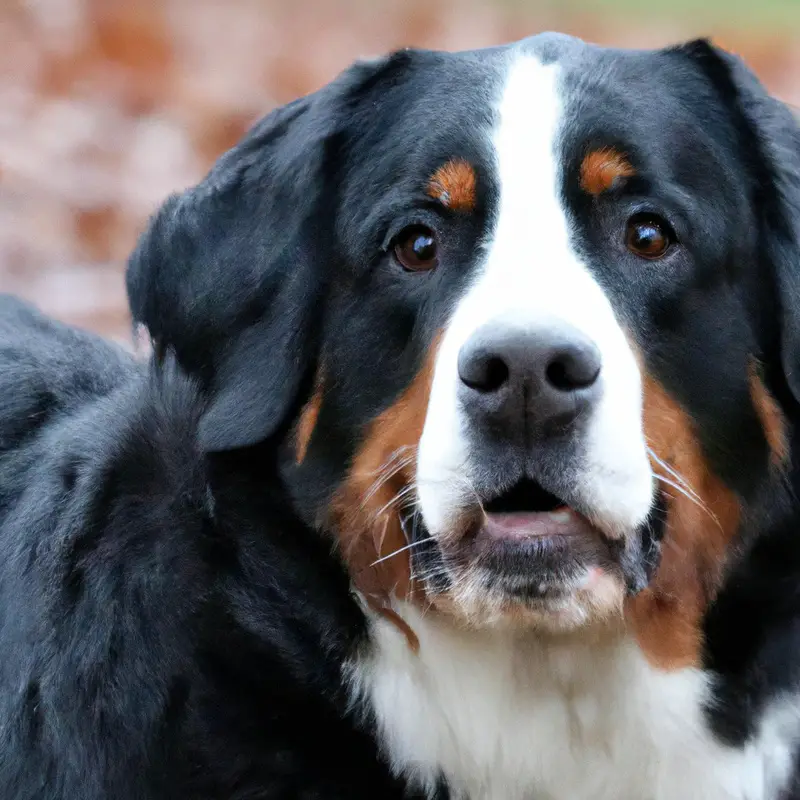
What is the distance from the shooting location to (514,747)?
2.59 m

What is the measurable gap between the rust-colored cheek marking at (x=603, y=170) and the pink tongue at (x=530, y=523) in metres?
0.61

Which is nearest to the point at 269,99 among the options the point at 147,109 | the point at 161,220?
the point at 147,109

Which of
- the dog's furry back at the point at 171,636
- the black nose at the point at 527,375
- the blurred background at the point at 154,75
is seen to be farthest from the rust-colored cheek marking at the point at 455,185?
the blurred background at the point at 154,75

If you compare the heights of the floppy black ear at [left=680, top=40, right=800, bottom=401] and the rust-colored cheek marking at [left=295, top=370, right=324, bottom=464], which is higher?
the floppy black ear at [left=680, top=40, right=800, bottom=401]

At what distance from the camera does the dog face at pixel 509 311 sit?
2.27 metres

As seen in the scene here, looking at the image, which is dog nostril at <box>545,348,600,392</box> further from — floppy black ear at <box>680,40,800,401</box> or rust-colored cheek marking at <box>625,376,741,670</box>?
floppy black ear at <box>680,40,800,401</box>

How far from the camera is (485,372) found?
2.16m

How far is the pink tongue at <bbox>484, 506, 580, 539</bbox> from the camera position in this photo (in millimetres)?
2314

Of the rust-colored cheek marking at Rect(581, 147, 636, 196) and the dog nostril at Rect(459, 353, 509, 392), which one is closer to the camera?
the dog nostril at Rect(459, 353, 509, 392)

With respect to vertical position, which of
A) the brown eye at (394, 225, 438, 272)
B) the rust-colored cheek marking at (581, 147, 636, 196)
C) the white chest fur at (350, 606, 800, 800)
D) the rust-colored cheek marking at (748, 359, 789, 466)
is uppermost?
the rust-colored cheek marking at (581, 147, 636, 196)

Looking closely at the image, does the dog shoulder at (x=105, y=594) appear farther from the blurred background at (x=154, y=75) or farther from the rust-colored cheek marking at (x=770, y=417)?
the blurred background at (x=154, y=75)

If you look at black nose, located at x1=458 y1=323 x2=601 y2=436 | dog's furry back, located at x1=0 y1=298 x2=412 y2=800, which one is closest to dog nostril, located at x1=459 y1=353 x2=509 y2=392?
black nose, located at x1=458 y1=323 x2=601 y2=436

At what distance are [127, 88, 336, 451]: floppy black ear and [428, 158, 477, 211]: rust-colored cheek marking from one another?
0.26m

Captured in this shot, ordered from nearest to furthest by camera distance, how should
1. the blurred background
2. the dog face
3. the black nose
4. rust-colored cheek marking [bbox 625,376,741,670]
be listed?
the black nose → the dog face → rust-colored cheek marking [bbox 625,376,741,670] → the blurred background
